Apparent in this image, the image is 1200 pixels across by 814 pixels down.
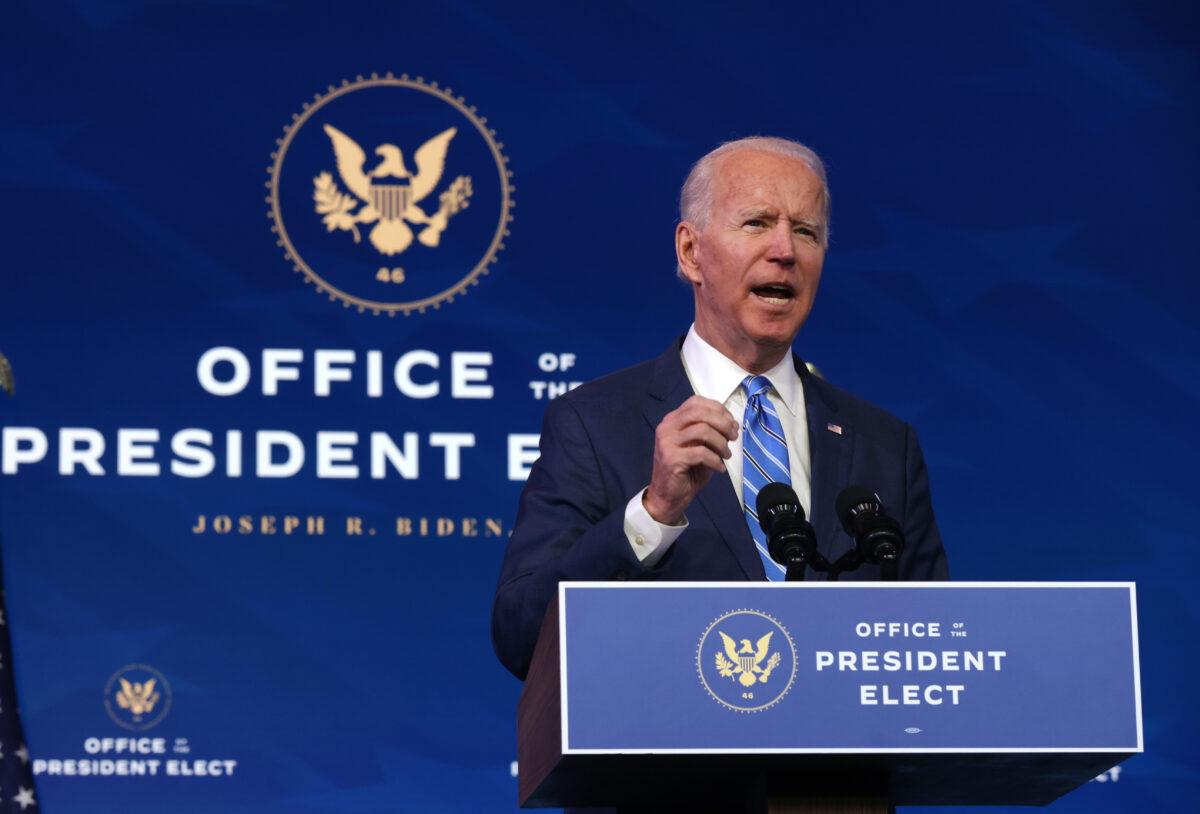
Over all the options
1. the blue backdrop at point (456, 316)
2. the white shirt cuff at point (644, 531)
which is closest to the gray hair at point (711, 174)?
the white shirt cuff at point (644, 531)

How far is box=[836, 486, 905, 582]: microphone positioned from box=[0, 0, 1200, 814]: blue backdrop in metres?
2.54

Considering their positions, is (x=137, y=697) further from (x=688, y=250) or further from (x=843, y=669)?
(x=843, y=669)

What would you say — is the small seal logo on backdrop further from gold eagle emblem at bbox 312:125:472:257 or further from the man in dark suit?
the man in dark suit

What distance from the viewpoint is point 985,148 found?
5.10 meters

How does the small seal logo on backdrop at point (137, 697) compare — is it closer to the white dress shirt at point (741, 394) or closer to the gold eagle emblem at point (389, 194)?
the gold eagle emblem at point (389, 194)

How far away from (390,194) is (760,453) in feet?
8.14

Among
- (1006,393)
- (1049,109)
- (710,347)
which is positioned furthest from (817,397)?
(1049,109)

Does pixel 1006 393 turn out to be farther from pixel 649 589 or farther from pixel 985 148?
pixel 649 589

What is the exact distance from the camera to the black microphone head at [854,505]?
2119mm

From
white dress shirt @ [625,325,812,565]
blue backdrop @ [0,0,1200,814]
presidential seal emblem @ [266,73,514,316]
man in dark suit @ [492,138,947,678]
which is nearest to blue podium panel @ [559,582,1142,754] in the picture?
man in dark suit @ [492,138,947,678]

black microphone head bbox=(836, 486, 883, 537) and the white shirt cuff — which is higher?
black microphone head bbox=(836, 486, 883, 537)

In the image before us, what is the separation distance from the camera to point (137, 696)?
4.36 meters

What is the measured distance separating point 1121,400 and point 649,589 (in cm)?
355

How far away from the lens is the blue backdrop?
445cm
